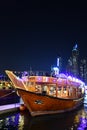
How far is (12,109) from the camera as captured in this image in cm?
3497

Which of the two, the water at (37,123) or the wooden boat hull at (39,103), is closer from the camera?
the water at (37,123)

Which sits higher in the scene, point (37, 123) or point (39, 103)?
point (39, 103)

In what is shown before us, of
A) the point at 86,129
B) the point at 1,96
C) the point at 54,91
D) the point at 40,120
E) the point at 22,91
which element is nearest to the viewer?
the point at 86,129

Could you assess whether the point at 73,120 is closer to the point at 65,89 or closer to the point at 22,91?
the point at 22,91

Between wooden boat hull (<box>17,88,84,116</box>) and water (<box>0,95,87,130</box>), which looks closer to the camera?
water (<box>0,95,87,130</box>)

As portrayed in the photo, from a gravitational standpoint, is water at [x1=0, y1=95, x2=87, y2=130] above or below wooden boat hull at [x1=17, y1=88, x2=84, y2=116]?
below

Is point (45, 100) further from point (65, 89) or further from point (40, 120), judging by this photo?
point (65, 89)

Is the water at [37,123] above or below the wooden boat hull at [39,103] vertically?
below

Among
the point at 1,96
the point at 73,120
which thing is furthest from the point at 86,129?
the point at 1,96

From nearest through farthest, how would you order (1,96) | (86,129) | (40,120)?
(86,129) < (40,120) < (1,96)

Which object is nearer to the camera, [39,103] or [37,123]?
[37,123]

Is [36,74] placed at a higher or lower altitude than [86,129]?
higher

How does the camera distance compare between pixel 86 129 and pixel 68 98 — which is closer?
pixel 86 129

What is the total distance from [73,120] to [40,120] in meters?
2.90
